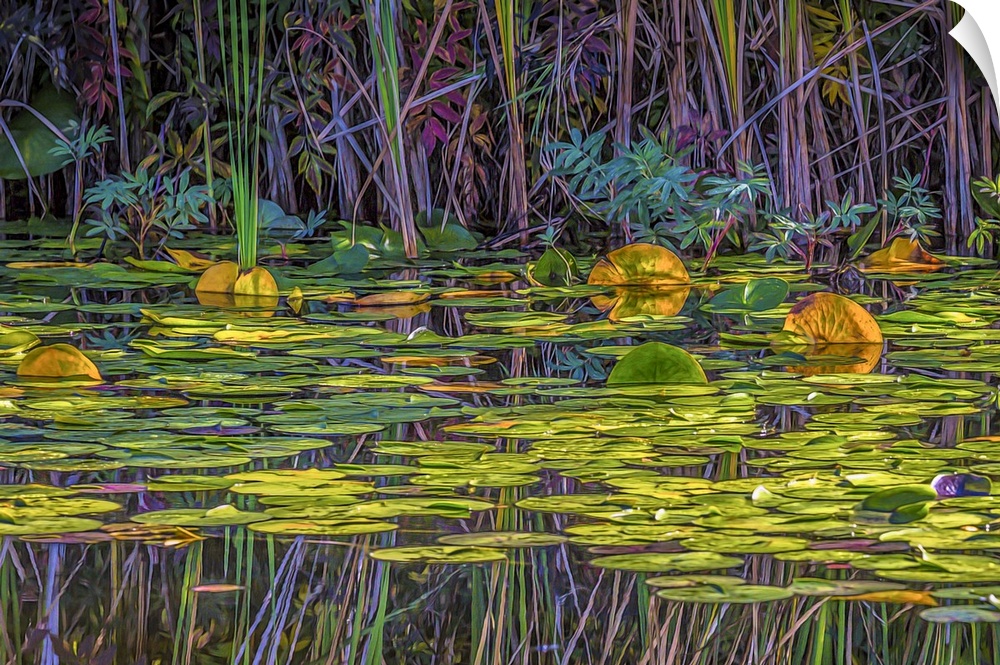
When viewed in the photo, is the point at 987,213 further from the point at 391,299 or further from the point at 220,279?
the point at 220,279

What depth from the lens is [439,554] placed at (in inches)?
59.7

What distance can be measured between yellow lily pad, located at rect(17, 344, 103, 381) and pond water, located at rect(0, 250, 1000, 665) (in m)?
0.03

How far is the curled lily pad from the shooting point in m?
1.50

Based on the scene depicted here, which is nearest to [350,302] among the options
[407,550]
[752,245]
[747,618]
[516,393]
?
[516,393]

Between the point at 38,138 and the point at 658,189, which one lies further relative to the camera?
the point at 38,138

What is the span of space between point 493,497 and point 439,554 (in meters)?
0.22

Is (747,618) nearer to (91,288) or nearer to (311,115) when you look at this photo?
(91,288)

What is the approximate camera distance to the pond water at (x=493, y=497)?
1.36m

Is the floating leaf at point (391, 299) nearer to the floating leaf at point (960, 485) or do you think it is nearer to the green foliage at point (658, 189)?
the green foliage at point (658, 189)

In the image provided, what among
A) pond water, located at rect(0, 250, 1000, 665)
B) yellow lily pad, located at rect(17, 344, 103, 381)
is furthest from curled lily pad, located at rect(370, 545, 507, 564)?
yellow lily pad, located at rect(17, 344, 103, 381)

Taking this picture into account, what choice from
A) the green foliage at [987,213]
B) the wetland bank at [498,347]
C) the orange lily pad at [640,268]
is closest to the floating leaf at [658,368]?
the wetland bank at [498,347]

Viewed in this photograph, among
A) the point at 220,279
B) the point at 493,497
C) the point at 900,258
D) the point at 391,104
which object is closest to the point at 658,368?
the point at 493,497

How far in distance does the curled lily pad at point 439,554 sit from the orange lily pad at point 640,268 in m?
1.78

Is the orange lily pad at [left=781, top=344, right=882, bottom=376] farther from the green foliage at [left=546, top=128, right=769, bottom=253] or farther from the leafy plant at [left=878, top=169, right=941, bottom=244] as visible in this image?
the leafy plant at [left=878, top=169, right=941, bottom=244]
